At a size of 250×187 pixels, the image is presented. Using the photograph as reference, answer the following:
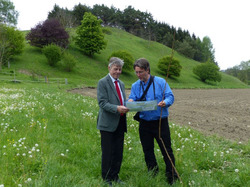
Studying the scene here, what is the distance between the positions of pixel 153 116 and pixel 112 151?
3.50ft

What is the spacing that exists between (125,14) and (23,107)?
372 ft

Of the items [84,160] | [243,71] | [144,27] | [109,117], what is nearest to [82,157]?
[84,160]

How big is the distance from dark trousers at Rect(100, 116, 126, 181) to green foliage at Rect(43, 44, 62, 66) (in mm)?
38480

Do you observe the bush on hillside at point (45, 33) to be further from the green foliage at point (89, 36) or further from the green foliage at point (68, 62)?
the green foliage at point (68, 62)

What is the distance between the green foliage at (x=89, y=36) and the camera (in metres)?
48.5

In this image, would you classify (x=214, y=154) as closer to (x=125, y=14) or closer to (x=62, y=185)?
(x=62, y=185)

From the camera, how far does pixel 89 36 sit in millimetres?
48812

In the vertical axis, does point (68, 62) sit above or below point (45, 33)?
below

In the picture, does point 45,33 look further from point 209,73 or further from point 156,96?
point 156,96

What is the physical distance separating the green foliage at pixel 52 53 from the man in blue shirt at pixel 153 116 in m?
38.4

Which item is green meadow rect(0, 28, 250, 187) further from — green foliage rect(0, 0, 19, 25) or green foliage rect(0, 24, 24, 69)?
green foliage rect(0, 0, 19, 25)

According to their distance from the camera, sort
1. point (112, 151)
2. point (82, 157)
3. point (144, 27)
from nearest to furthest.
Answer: point (112, 151) < point (82, 157) < point (144, 27)

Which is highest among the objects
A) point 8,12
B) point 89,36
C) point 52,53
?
point 8,12

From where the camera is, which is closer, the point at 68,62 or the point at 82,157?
the point at 82,157
